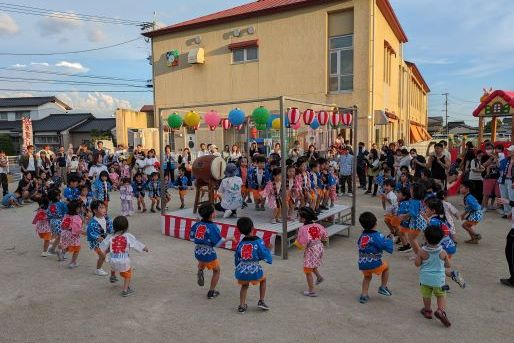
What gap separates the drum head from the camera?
27.8 feet

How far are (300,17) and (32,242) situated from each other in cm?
1519

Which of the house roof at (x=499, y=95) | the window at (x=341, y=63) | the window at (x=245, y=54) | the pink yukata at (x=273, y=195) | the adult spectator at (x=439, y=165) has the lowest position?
the pink yukata at (x=273, y=195)

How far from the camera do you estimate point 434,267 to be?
435 centimetres

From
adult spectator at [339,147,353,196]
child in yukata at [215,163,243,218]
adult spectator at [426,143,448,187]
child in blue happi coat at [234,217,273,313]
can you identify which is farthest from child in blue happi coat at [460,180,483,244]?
adult spectator at [339,147,353,196]

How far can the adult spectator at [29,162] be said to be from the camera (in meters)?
14.0

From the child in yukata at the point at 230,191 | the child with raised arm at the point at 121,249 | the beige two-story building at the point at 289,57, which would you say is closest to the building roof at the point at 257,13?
the beige two-story building at the point at 289,57

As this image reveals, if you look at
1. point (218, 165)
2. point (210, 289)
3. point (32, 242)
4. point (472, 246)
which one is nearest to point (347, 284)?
point (210, 289)

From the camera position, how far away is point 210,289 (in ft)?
17.2

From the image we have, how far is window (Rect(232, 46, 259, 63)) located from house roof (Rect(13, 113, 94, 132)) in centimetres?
2081

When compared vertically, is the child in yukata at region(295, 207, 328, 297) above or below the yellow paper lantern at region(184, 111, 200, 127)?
below

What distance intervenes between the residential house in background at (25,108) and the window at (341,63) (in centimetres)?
3163

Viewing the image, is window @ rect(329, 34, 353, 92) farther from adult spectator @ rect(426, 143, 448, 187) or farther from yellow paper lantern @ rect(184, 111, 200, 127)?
yellow paper lantern @ rect(184, 111, 200, 127)

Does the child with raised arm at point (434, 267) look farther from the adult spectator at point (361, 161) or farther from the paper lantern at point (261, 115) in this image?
the adult spectator at point (361, 161)

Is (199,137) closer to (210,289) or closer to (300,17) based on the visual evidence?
(300,17)
